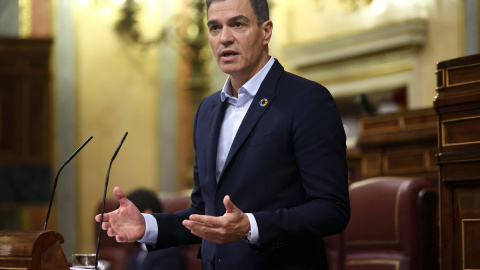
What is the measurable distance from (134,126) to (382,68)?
254 cm

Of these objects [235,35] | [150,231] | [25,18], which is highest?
[25,18]

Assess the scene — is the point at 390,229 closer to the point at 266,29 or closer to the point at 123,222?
the point at 266,29

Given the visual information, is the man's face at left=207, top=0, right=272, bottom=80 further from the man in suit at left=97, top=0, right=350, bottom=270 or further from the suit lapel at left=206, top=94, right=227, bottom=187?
the suit lapel at left=206, top=94, right=227, bottom=187

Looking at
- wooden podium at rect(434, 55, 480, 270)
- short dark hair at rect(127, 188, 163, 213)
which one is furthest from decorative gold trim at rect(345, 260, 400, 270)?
short dark hair at rect(127, 188, 163, 213)

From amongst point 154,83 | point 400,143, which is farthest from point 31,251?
point 154,83

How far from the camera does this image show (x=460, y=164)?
2.04m

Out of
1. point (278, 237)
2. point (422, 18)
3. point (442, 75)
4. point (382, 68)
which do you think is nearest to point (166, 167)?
point (382, 68)

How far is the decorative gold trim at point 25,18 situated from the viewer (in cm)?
705

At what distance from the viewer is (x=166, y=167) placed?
25.9 ft

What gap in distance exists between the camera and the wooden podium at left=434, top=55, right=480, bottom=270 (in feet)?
6.59

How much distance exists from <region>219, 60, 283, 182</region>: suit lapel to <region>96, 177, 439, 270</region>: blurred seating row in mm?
1010

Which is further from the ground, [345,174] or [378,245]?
[345,174]

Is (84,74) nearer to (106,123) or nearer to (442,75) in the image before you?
(106,123)

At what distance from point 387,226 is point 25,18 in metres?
5.31
